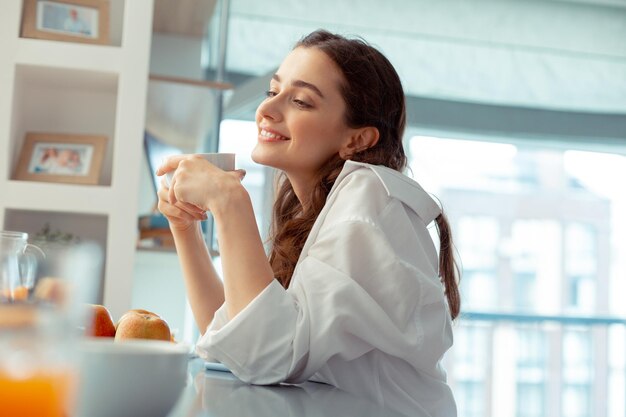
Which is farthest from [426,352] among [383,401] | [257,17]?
[257,17]

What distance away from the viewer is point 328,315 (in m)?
1.02

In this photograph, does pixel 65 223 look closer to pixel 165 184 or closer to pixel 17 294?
pixel 165 184

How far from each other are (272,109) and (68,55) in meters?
1.53

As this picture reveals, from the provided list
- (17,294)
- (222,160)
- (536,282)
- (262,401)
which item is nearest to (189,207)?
(222,160)

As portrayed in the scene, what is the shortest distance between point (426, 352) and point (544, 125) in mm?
3797

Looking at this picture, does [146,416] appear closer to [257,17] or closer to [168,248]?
[168,248]

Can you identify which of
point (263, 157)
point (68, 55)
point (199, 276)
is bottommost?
point (199, 276)

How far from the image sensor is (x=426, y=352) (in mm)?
1127

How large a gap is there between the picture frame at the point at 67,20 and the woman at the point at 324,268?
155 cm

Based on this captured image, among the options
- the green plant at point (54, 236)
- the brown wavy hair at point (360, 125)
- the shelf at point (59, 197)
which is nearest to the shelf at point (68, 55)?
the shelf at point (59, 197)

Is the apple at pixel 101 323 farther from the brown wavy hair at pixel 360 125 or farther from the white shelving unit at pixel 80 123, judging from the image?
the white shelving unit at pixel 80 123

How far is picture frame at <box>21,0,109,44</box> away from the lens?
2.80 m

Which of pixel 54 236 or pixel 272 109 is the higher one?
pixel 272 109

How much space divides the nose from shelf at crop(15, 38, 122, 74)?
1.45 m
